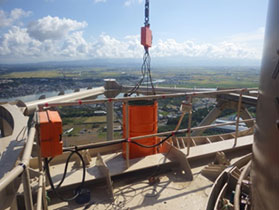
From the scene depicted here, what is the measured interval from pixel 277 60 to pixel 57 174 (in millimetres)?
3167

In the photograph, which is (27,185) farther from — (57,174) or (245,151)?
(245,151)

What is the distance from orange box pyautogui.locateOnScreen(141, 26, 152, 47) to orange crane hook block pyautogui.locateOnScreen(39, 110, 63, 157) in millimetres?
1946

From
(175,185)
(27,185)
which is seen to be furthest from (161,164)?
(27,185)

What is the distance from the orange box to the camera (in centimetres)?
355

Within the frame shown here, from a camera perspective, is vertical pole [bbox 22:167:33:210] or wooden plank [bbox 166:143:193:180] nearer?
vertical pole [bbox 22:167:33:210]

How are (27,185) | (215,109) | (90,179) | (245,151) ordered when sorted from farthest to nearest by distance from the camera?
1. (215,109)
2. (245,151)
3. (90,179)
4. (27,185)

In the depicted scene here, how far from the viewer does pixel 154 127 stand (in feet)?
12.2

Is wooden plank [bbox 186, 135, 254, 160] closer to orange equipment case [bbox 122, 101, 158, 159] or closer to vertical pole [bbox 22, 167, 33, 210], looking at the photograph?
orange equipment case [bbox 122, 101, 158, 159]

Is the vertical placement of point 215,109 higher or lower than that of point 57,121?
lower

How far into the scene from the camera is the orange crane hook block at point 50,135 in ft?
7.80

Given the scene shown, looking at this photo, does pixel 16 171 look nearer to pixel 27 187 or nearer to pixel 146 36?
pixel 27 187

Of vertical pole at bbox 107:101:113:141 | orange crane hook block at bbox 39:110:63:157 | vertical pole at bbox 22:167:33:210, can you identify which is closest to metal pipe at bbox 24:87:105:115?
vertical pole at bbox 107:101:113:141

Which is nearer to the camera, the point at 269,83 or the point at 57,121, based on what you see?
the point at 269,83

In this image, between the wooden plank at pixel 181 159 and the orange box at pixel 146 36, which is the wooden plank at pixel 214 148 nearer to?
the wooden plank at pixel 181 159
